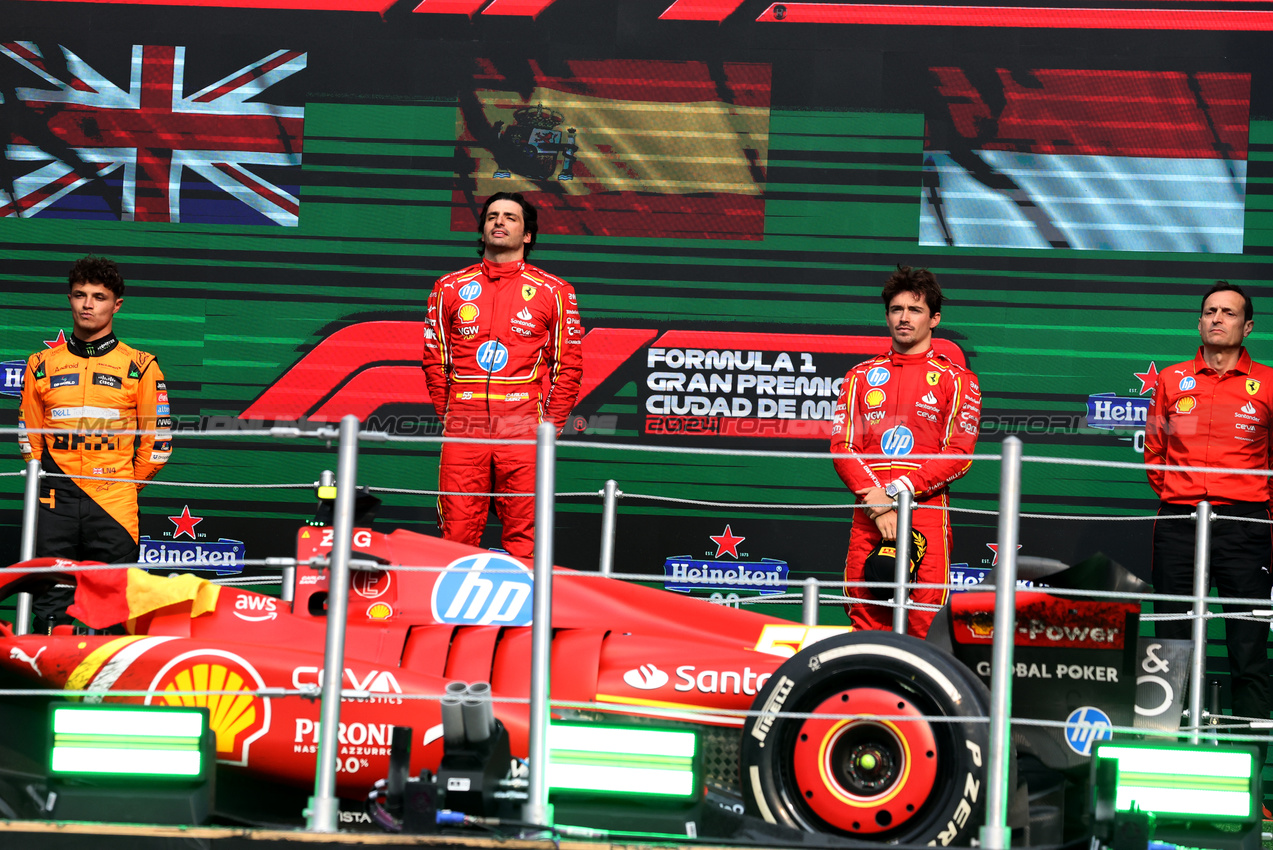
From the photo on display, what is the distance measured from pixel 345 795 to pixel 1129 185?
503 cm

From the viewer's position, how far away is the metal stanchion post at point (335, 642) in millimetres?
2738

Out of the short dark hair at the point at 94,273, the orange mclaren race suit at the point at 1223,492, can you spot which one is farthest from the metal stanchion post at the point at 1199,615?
the short dark hair at the point at 94,273

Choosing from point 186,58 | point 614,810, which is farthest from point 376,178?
point 614,810

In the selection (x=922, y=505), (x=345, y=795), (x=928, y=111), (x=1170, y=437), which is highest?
(x=928, y=111)

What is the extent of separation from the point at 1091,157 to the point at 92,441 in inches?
→ 193

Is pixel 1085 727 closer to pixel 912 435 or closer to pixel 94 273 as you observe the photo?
pixel 912 435

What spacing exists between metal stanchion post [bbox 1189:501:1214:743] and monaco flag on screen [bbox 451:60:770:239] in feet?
9.25

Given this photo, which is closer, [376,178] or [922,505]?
[922,505]

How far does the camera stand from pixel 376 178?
6.62 metres

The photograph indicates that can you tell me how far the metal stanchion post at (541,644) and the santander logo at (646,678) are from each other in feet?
2.06

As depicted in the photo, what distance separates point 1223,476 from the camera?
4.91 meters

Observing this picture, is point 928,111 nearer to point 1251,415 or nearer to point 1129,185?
point 1129,185

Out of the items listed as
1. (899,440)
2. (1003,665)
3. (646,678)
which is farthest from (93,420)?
(1003,665)

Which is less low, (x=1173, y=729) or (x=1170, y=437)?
(x=1170, y=437)
